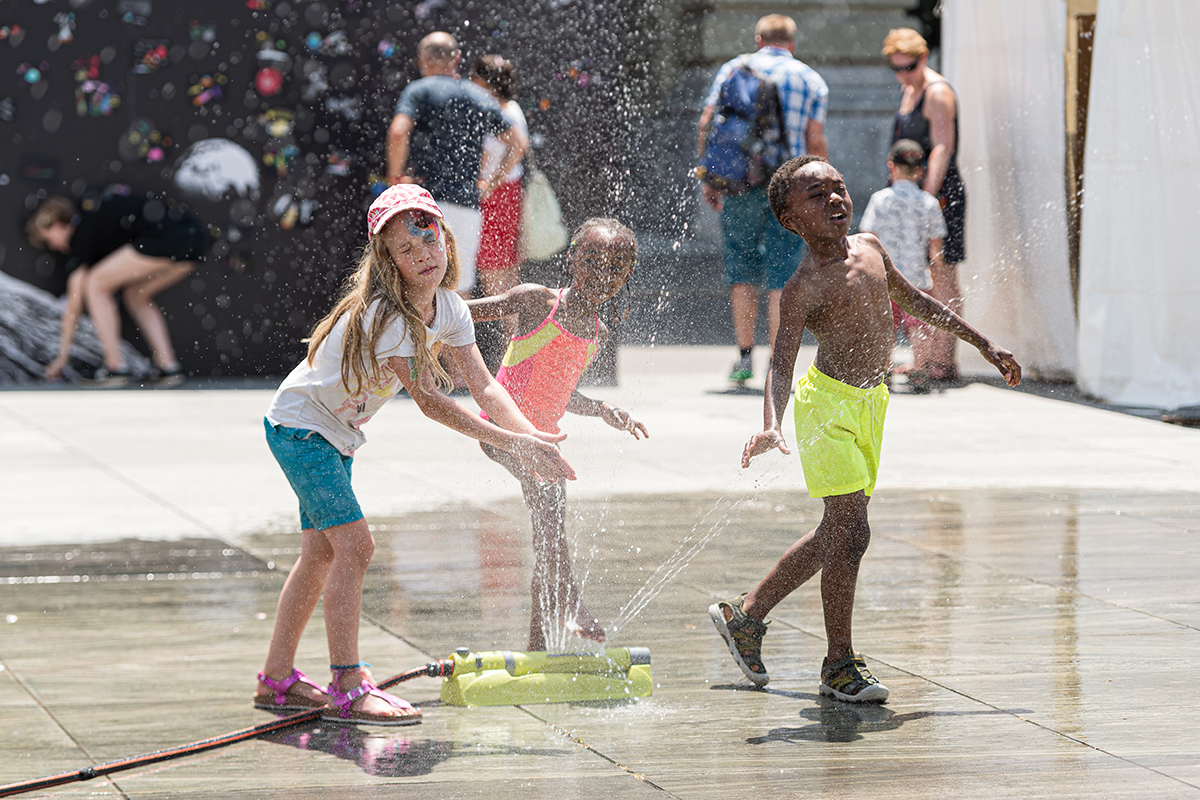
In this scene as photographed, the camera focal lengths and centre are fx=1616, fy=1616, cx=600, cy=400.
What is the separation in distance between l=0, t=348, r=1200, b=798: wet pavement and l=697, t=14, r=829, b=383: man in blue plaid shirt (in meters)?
1.31

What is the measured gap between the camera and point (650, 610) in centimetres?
524

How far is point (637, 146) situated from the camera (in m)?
16.8

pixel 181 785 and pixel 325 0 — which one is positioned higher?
pixel 325 0

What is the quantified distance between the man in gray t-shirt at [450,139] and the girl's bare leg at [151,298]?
201cm

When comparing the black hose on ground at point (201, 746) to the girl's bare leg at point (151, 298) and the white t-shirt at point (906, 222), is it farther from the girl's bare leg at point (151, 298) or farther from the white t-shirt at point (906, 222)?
the girl's bare leg at point (151, 298)

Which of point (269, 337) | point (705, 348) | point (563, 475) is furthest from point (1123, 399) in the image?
point (563, 475)

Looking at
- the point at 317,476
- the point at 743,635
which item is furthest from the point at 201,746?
the point at 743,635

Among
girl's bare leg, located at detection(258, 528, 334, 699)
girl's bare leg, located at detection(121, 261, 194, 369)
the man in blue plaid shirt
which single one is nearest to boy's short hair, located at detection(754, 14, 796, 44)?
the man in blue plaid shirt

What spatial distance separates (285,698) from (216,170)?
707 cm

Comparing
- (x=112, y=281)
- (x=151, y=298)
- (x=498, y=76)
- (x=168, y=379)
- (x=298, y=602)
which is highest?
(x=498, y=76)

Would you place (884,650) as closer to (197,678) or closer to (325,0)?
(197,678)

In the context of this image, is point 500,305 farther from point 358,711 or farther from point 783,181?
point 358,711

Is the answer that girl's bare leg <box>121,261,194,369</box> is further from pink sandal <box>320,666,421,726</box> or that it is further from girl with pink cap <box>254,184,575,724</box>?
pink sandal <box>320,666,421,726</box>

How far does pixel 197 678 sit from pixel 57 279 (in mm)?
6837
